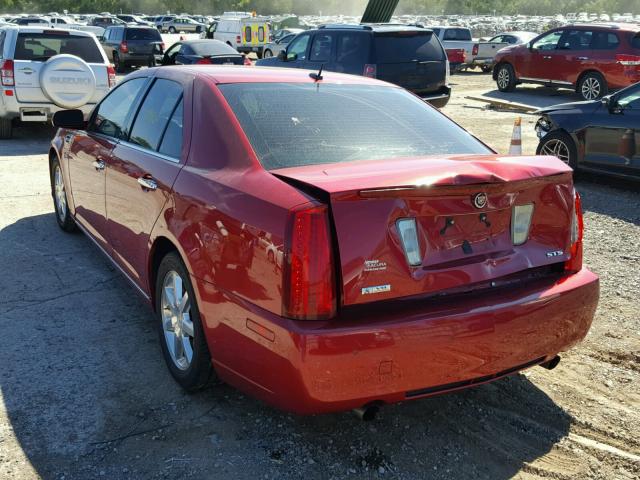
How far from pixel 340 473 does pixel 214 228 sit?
→ 122 centimetres

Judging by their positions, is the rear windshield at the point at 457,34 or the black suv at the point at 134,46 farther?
the rear windshield at the point at 457,34

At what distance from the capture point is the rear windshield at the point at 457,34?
28.3m

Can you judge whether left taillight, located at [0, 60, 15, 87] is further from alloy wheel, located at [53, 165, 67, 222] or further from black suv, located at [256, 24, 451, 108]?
alloy wheel, located at [53, 165, 67, 222]

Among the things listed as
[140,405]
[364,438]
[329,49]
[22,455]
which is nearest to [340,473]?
[364,438]

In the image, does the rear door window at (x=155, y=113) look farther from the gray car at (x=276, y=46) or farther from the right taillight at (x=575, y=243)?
the gray car at (x=276, y=46)

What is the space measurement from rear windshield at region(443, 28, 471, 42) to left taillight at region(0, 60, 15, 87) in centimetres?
2037

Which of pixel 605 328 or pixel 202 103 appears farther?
pixel 605 328

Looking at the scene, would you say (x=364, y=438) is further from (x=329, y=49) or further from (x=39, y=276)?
(x=329, y=49)

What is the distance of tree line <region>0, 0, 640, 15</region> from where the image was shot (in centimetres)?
10538

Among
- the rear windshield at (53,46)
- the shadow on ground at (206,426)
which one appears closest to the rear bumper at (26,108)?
the rear windshield at (53,46)

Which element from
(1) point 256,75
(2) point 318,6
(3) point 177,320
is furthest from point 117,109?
(2) point 318,6

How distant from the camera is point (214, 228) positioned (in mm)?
3258

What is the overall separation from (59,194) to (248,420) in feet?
12.8

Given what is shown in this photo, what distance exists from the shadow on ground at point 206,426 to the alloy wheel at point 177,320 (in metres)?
0.19
